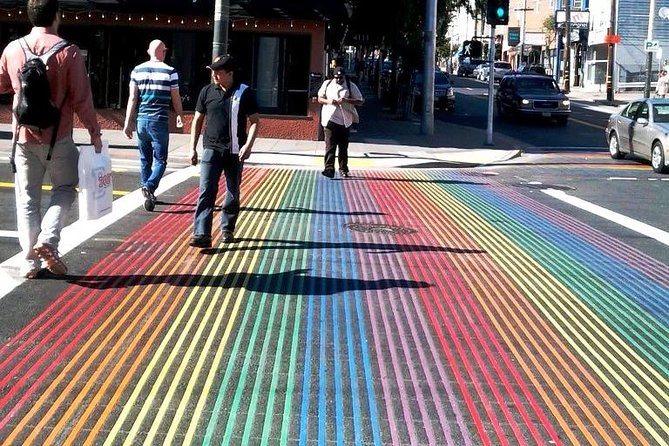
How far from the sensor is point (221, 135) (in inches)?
339

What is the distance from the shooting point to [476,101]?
144ft

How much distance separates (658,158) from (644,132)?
1.09 metres

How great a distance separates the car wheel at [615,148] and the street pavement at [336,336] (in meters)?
10.5

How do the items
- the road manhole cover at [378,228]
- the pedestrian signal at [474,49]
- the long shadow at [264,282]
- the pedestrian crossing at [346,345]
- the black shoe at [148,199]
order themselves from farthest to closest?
1. the pedestrian signal at [474,49]
2. the black shoe at [148,199]
3. the road manhole cover at [378,228]
4. the long shadow at [264,282]
5. the pedestrian crossing at [346,345]

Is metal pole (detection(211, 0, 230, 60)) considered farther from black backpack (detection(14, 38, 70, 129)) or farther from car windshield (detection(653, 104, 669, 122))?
black backpack (detection(14, 38, 70, 129))

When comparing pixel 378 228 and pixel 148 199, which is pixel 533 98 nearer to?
pixel 378 228

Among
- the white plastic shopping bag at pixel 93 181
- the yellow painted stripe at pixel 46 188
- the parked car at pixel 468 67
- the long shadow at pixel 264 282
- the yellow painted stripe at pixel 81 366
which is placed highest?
the parked car at pixel 468 67

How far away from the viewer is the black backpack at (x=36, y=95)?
6535 millimetres

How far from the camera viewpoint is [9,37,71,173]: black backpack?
6.54 m

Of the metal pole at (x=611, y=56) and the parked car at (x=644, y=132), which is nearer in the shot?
the parked car at (x=644, y=132)

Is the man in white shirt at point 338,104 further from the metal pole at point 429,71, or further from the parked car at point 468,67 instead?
the parked car at point 468,67

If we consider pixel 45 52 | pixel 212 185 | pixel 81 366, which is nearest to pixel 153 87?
pixel 212 185

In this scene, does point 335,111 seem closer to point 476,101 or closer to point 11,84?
point 11,84

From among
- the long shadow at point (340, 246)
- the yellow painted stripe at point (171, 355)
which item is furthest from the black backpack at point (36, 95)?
the long shadow at point (340, 246)
